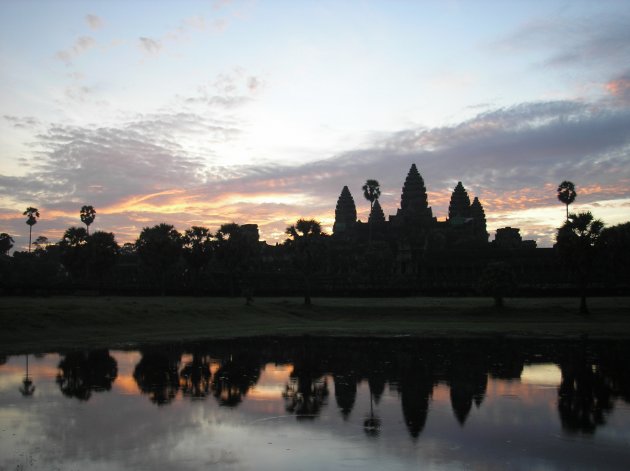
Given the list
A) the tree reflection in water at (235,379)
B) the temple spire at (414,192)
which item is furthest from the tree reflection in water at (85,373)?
the temple spire at (414,192)

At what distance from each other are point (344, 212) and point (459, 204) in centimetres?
3396

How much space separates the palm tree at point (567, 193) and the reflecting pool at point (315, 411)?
9246 centimetres

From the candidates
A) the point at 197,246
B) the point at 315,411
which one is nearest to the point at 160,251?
the point at 197,246

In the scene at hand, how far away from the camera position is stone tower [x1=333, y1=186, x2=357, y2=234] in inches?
6954

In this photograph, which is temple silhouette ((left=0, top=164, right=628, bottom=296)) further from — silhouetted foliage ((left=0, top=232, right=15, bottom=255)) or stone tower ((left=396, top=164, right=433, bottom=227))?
silhouetted foliage ((left=0, top=232, right=15, bottom=255))

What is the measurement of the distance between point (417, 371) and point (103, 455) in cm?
1502

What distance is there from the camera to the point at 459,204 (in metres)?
166

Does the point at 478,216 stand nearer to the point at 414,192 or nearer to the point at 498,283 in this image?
the point at 414,192

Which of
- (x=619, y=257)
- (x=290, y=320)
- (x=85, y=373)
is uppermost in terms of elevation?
(x=619, y=257)

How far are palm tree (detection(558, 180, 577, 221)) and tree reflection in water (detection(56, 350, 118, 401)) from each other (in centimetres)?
10435

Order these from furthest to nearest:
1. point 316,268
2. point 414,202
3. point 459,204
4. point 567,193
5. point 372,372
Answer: point 459,204 → point 414,202 → point 567,193 → point 316,268 → point 372,372

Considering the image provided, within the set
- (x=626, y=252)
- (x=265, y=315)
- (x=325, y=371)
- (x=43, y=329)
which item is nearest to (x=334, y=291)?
(x=265, y=315)

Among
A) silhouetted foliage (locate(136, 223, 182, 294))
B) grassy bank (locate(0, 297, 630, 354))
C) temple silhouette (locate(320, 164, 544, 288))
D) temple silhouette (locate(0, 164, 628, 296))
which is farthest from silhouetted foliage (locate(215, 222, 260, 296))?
temple silhouette (locate(320, 164, 544, 288))

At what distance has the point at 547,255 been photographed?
310 feet
